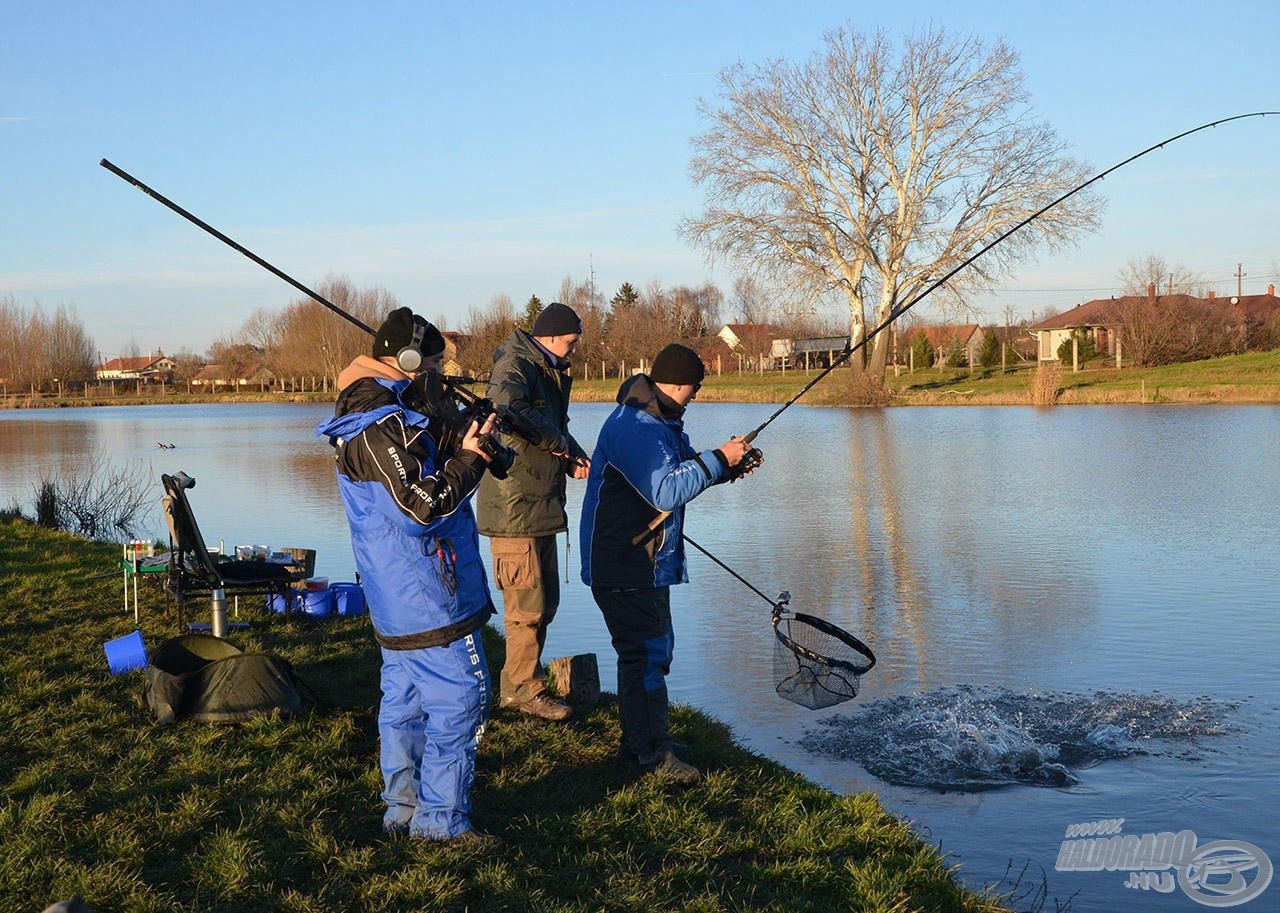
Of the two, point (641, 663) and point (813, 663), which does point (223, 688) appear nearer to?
point (641, 663)

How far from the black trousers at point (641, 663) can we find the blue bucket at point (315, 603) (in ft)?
12.2

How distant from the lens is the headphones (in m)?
4.14

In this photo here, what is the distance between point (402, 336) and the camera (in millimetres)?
4285

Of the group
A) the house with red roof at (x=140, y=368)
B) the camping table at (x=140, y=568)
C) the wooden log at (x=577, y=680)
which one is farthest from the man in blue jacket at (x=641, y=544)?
the house with red roof at (x=140, y=368)

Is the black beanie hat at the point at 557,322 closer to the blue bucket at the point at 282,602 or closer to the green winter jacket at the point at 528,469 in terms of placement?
the green winter jacket at the point at 528,469

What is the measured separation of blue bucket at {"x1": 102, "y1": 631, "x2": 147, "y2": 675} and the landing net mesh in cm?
342

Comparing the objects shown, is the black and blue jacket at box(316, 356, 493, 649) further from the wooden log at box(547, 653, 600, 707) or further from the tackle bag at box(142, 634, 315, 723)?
the wooden log at box(547, 653, 600, 707)

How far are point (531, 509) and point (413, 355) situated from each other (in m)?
2.06

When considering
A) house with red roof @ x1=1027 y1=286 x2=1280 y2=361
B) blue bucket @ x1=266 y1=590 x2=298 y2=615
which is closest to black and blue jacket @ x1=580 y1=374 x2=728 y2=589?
blue bucket @ x1=266 y1=590 x2=298 y2=615

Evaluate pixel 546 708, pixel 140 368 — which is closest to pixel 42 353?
pixel 140 368

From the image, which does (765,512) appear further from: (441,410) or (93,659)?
(441,410)

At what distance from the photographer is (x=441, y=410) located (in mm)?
4227

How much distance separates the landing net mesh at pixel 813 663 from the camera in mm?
5918

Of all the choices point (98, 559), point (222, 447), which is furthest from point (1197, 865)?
point (222, 447)
